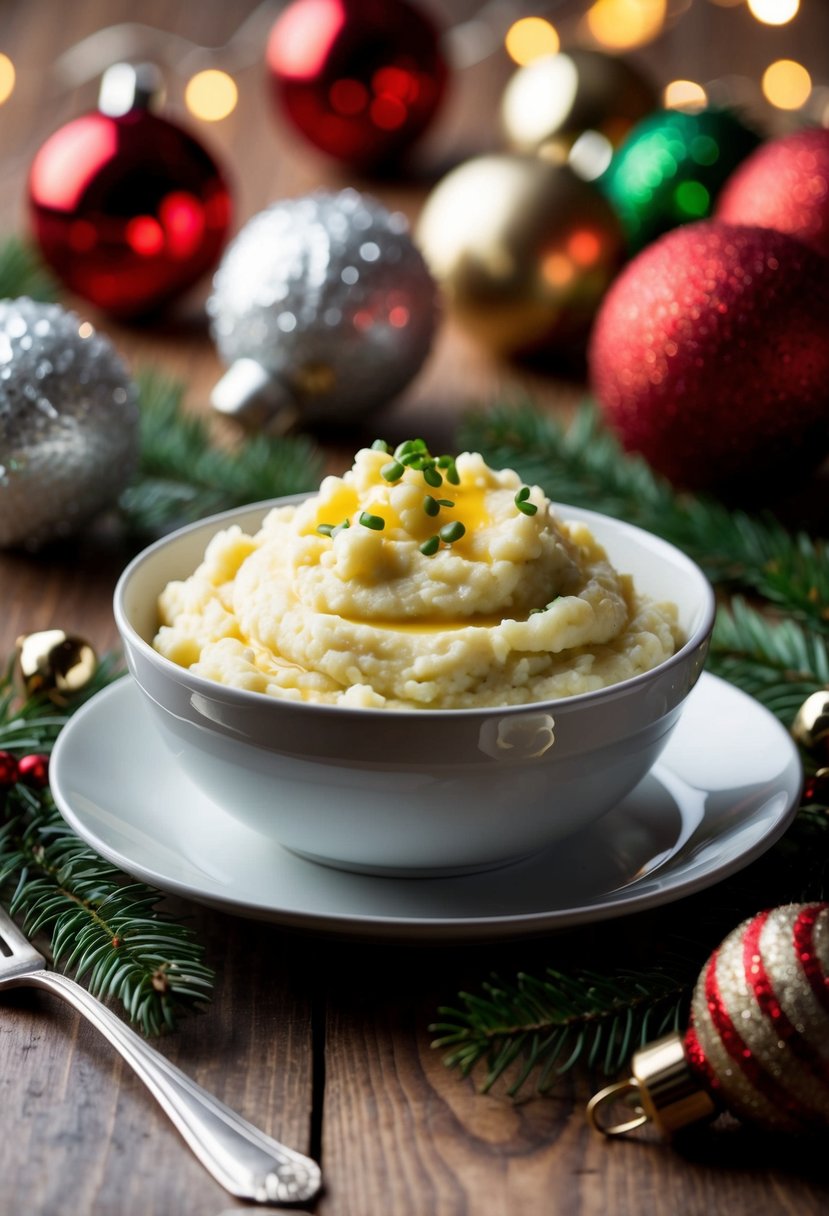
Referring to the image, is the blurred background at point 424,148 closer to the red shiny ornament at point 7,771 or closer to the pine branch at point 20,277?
the pine branch at point 20,277

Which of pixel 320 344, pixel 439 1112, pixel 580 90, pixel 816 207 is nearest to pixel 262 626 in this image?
pixel 439 1112

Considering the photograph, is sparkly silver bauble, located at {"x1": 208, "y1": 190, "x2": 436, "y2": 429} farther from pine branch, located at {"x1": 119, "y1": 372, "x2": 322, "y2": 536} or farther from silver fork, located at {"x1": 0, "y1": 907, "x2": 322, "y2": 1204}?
silver fork, located at {"x1": 0, "y1": 907, "x2": 322, "y2": 1204}

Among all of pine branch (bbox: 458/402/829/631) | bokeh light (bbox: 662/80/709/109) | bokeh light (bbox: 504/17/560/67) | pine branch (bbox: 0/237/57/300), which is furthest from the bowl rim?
bokeh light (bbox: 504/17/560/67)

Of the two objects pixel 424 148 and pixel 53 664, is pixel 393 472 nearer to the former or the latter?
pixel 53 664

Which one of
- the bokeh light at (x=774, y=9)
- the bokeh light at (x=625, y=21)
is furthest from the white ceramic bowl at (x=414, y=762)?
the bokeh light at (x=625, y=21)

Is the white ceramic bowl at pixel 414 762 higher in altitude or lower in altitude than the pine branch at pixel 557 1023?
higher

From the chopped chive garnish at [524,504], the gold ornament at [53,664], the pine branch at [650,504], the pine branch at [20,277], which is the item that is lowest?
the pine branch at [20,277]
